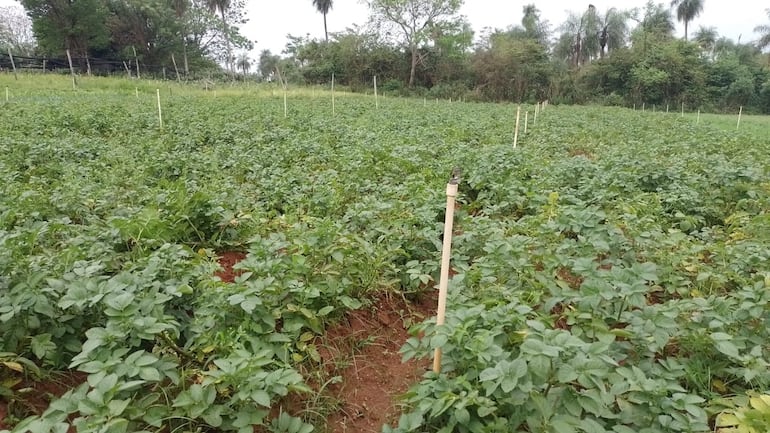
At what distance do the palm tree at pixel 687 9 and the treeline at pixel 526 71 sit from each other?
12882mm

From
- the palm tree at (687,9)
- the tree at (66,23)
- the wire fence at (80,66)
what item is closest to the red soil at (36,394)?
the wire fence at (80,66)

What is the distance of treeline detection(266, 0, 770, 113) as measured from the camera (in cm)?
3619

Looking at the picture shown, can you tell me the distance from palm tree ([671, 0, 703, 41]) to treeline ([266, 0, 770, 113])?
42.3 feet

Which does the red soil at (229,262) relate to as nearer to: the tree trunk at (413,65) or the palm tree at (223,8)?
the tree trunk at (413,65)

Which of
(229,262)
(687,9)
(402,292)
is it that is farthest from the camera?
(687,9)

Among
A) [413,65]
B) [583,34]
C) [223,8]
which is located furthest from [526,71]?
[223,8]

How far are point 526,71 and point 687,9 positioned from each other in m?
27.9

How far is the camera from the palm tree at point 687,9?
5088cm

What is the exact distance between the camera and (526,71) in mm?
37531

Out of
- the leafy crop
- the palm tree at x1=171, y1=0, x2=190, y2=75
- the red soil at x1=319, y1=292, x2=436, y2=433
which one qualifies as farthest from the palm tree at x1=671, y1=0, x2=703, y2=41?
the red soil at x1=319, y1=292, x2=436, y2=433


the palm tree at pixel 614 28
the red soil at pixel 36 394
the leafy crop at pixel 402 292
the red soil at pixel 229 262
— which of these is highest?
the palm tree at pixel 614 28

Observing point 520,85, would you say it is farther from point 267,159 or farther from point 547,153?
point 267,159

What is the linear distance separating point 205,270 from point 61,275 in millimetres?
729

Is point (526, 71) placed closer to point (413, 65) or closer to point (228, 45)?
point (413, 65)
